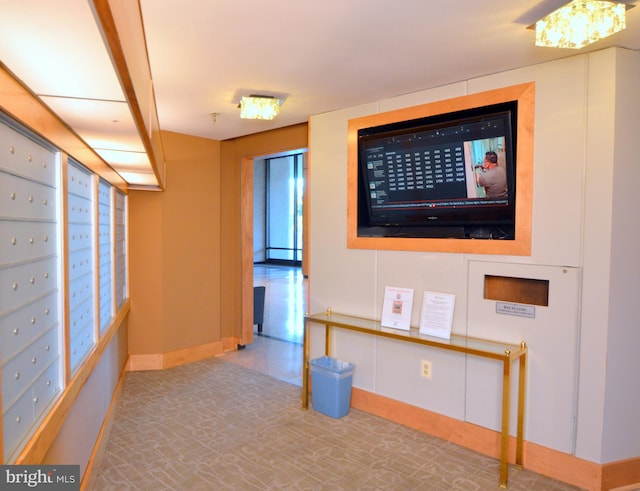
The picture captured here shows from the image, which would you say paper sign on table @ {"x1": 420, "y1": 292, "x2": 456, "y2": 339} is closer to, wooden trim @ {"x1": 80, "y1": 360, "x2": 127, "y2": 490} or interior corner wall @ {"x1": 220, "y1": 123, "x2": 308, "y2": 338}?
wooden trim @ {"x1": 80, "y1": 360, "x2": 127, "y2": 490}

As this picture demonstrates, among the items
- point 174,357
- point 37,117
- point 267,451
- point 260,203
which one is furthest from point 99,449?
point 260,203

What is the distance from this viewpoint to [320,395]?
3496 mm

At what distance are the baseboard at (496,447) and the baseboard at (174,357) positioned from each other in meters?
2.05

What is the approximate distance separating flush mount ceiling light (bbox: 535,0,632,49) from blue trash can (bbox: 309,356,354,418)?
2.60m

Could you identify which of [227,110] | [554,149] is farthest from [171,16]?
[554,149]

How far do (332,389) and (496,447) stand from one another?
47.7 inches

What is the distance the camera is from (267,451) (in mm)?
2910

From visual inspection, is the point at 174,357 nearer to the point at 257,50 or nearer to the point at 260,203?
the point at 257,50

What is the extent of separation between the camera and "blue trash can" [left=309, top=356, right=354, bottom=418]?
339 centimetres

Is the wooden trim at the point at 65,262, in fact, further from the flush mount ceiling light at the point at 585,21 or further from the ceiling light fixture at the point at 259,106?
the flush mount ceiling light at the point at 585,21

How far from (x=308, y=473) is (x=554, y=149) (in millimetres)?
2466

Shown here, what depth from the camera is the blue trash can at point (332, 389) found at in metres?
3.39

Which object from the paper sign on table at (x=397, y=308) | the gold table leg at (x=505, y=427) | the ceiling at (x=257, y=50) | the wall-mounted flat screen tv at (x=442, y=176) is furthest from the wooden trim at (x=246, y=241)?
the gold table leg at (x=505, y=427)

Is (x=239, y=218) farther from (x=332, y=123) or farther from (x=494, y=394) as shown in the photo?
(x=494, y=394)
